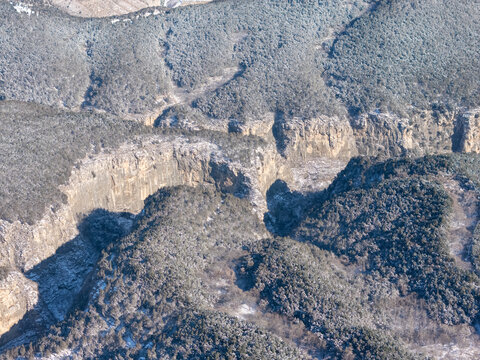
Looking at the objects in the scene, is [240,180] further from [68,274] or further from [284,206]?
[68,274]

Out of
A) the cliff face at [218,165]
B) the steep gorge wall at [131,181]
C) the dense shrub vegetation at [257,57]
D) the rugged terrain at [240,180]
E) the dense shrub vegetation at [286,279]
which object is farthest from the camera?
the dense shrub vegetation at [257,57]

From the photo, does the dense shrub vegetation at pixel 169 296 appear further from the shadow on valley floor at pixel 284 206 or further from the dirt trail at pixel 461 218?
the dirt trail at pixel 461 218

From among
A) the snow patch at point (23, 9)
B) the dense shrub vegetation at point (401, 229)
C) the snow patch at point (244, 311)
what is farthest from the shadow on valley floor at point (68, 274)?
the snow patch at point (23, 9)

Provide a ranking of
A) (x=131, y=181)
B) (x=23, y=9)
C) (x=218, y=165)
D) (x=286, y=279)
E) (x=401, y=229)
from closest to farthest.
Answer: (x=286, y=279) → (x=401, y=229) → (x=131, y=181) → (x=218, y=165) → (x=23, y=9)

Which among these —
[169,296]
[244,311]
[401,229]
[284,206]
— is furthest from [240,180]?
[169,296]

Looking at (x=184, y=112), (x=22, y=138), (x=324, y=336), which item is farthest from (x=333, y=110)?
(x=324, y=336)

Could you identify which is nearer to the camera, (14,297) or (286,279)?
(286,279)

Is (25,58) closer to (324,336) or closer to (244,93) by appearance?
(244,93)
